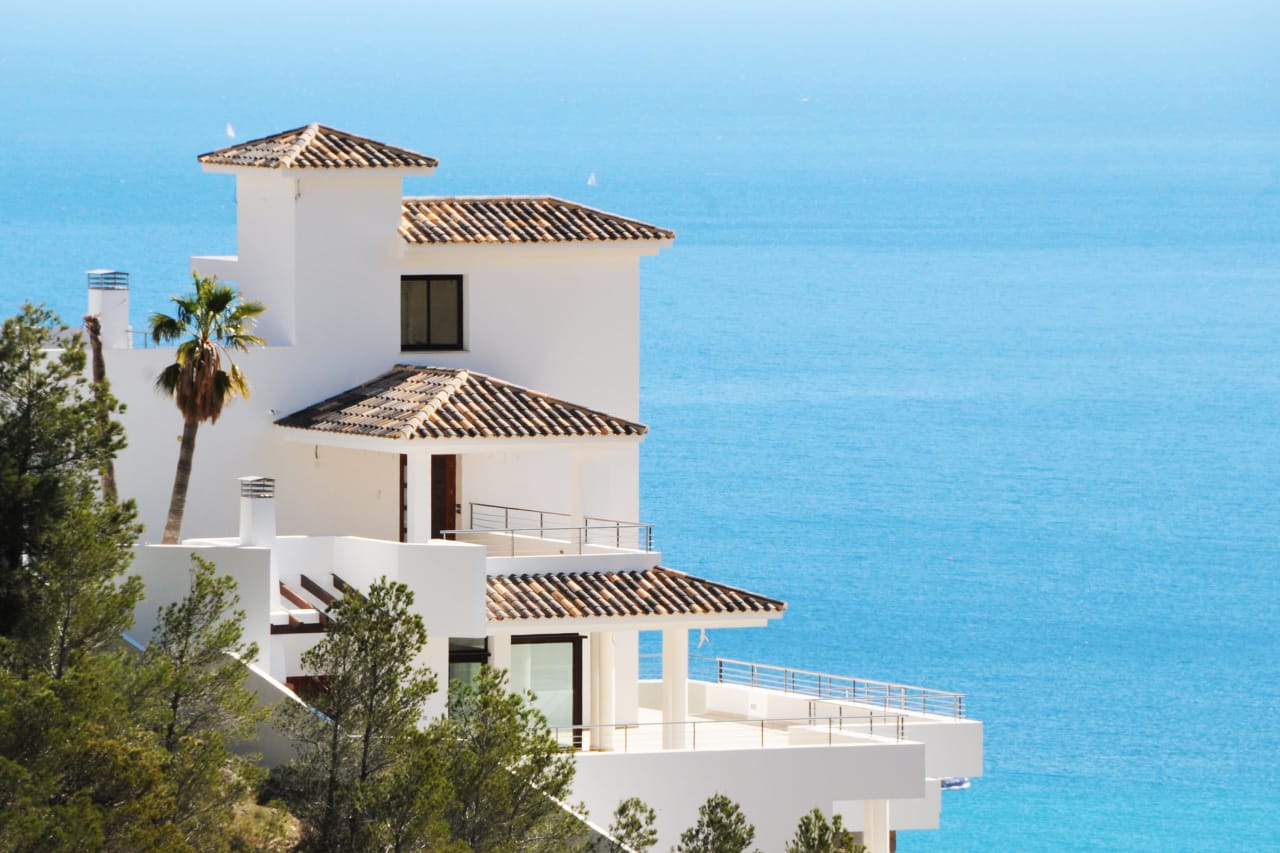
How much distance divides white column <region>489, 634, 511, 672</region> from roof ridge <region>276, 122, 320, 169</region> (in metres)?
8.21

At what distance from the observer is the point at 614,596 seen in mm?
43219

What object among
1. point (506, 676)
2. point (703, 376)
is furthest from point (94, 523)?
point (703, 376)

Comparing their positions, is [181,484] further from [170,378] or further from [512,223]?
[512,223]

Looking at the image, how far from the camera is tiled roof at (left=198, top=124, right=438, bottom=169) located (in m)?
46.4

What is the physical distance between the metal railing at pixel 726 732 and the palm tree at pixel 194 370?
6366 millimetres

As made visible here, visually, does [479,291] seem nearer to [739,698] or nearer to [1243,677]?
[739,698]

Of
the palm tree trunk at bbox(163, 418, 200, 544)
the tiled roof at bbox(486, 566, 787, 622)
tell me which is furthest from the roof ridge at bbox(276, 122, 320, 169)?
the tiled roof at bbox(486, 566, 787, 622)

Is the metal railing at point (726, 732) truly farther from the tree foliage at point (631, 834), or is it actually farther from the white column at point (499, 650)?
the tree foliage at point (631, 834)

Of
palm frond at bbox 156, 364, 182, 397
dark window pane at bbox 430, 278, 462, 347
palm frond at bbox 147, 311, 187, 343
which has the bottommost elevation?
palm frond at bbox 156, 364, 182, 397

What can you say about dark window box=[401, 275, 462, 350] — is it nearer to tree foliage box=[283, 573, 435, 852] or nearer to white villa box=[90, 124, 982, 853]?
white villa box=[90, 124, 982, 853]

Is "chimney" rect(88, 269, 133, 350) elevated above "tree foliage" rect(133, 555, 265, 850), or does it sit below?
above

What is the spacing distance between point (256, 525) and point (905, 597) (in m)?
80.1

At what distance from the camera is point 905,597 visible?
4678 inches

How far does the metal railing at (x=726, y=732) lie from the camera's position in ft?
141
